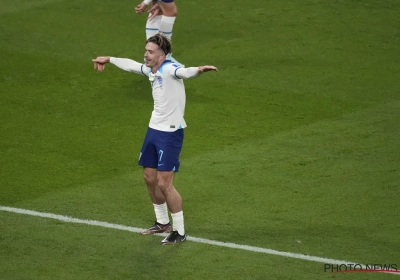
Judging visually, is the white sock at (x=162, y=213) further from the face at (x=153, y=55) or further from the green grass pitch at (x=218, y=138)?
the face at (x=153, y=55)

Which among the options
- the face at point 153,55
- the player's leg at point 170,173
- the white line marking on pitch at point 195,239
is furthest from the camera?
the player's leg at point 170,173

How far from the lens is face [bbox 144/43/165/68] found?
30.3 feet

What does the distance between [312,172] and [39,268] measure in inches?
157

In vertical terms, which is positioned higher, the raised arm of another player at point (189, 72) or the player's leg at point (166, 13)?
the raised arm of another player at point (189, 72)

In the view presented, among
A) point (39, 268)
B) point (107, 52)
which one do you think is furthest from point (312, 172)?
point (107, 52)

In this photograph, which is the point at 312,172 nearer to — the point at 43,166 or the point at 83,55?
the point at 43,166

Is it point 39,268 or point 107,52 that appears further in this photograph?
point 107,52

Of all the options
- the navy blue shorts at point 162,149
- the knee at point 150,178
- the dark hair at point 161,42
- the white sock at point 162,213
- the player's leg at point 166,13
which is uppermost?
the dark hair at point 161,42

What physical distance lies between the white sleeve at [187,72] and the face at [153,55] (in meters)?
0.26

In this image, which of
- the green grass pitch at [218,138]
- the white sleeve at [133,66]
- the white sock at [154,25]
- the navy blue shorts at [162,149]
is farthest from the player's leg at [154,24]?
the navy blue shorts at [162,149]

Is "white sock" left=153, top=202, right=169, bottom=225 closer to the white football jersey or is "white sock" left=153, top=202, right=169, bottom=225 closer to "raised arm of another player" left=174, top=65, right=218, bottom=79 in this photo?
the white football jersey

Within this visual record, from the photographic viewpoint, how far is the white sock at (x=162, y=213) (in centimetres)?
977

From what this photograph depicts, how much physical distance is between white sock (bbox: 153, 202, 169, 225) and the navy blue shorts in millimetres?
517

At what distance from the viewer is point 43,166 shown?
11.6m
